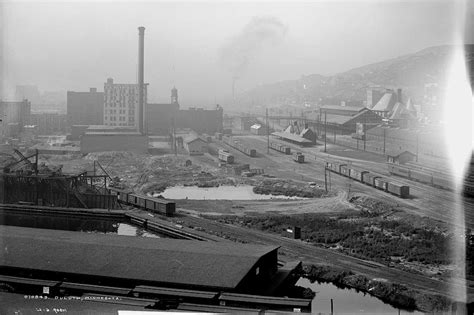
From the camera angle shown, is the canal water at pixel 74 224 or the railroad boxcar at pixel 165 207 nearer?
the canal water at pixel 74 224

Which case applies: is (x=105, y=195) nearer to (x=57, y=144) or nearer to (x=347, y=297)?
(x=57, y=144)

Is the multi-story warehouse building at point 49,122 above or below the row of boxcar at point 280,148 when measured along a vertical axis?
above

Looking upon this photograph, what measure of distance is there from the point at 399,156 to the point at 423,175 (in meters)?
0.59

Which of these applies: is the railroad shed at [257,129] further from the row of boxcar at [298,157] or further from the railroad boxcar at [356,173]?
the railroad boxcar at [356,173]

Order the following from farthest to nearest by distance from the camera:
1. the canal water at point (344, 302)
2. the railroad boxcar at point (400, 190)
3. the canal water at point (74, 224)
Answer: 1. the railroad boxcar at point (400, 190)
2. the canal water at point (74, 224)
3. the canal water at point (344, 302)

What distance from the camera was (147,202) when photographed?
25.0 feet

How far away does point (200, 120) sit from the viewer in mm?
10430

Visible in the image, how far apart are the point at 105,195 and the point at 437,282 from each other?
4202 millimetres

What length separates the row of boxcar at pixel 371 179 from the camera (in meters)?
7.66

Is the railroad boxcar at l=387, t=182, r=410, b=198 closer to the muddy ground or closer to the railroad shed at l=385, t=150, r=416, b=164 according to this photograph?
the muddy ground

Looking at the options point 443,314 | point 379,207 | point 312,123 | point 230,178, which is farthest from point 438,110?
point 443,314

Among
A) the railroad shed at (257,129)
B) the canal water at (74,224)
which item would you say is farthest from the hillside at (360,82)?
the canal water at (74,224)

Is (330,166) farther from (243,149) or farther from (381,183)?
(243,149)

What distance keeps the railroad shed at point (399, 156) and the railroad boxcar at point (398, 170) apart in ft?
0.27
